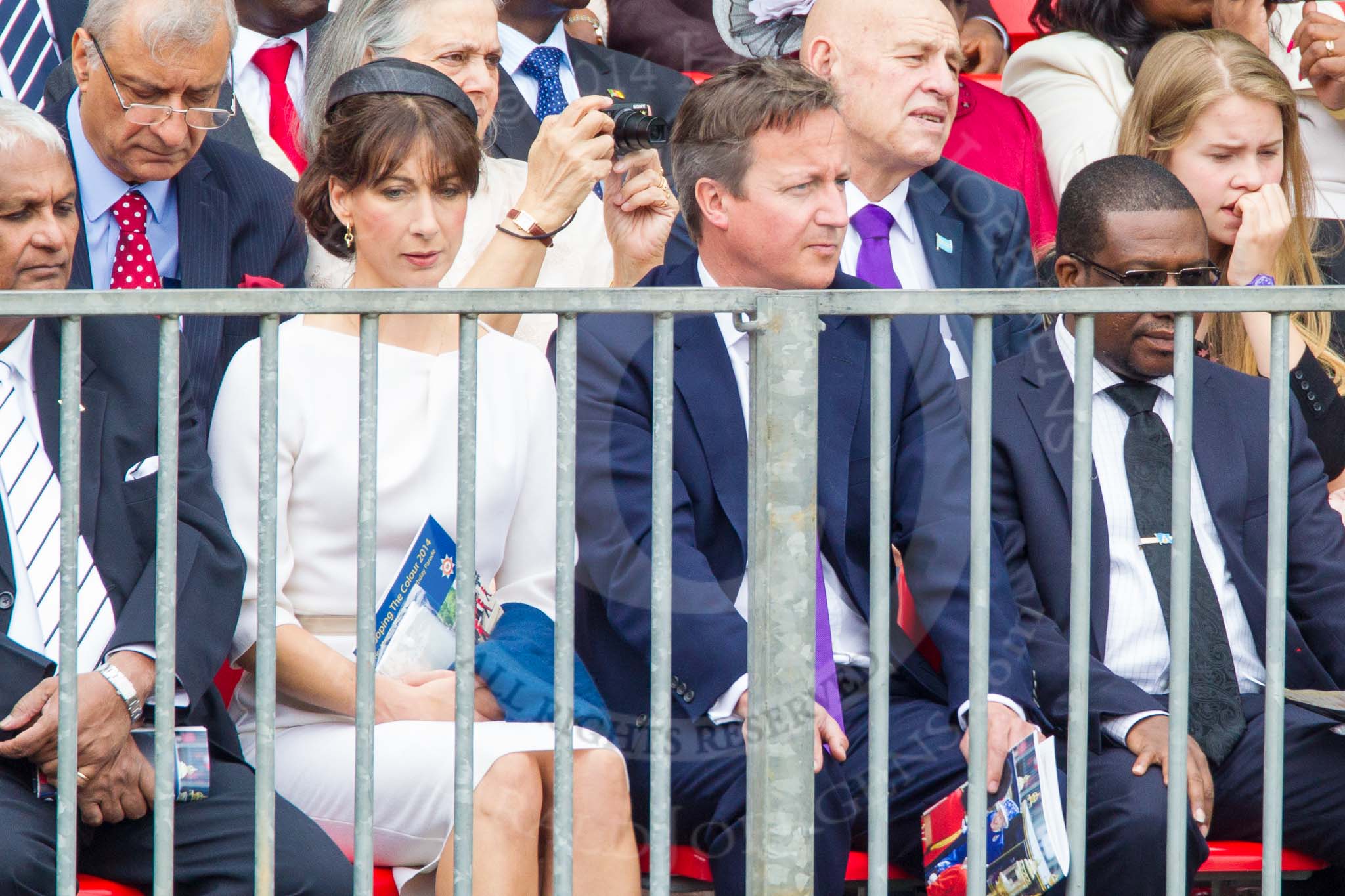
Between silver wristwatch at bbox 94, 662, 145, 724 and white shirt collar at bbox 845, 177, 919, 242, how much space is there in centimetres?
223

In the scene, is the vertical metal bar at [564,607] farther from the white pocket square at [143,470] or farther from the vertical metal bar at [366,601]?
the white pocket square at [143,470]

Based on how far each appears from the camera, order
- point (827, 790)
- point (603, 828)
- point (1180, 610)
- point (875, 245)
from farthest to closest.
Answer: point (875, 245) < point (827, 790) < point (603, 828) < point (1180, 610)

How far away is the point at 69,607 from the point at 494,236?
181 centimetres

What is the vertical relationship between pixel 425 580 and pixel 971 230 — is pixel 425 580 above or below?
below

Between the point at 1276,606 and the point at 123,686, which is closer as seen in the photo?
the point at 1276,606

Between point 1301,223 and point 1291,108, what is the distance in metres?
0.29

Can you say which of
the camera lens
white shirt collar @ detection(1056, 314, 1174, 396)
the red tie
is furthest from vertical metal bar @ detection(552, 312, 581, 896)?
the red tie

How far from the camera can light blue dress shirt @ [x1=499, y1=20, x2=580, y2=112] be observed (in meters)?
4.66

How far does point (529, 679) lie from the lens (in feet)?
9.44

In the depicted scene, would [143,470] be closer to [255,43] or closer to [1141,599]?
[1141,599]

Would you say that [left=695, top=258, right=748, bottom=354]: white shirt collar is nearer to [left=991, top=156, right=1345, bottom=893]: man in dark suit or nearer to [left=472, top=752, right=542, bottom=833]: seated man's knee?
[left=991, top=156, right=1345, bottom=893]: man in dark suit

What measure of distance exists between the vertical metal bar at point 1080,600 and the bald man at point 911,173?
1.81 meters

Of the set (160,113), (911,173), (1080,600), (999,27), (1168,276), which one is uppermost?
(999,27)

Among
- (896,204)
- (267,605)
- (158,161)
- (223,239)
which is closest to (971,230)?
(896,204)
